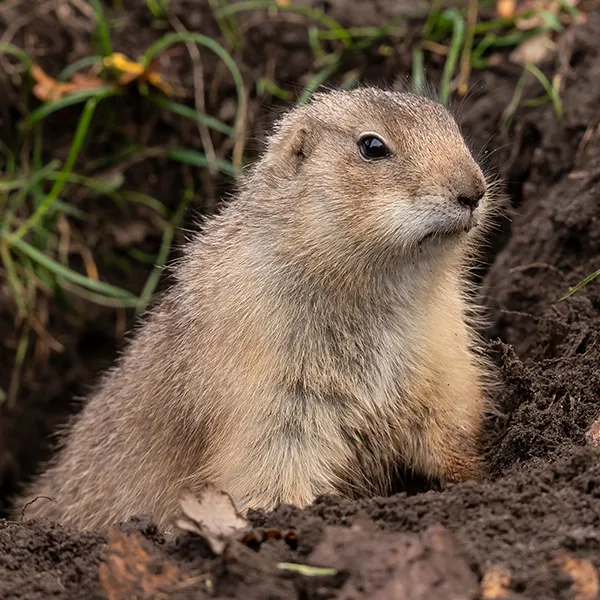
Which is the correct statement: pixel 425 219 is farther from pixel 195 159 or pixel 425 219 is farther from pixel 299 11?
pixel 299 11

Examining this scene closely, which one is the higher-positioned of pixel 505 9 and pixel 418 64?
pixel 505 9

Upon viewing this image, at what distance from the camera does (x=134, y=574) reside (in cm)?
345

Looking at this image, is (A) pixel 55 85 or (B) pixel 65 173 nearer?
(B) pixel 65 173

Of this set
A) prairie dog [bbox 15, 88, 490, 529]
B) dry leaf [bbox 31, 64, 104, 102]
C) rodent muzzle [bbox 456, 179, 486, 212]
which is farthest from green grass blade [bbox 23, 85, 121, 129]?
rodent muzzle [bbox 456, 179, 486, 212]

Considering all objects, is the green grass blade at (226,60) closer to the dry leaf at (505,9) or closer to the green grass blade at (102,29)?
the green grass blade at (102,29)

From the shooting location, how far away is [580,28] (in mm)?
7766

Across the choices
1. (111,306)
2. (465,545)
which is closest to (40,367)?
(111,306)

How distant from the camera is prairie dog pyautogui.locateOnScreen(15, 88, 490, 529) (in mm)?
4750

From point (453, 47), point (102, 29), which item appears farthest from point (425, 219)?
point (102, 29)

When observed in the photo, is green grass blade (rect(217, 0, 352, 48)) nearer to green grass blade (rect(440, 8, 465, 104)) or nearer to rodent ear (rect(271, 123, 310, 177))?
green grass blade (rect(440, 8, 465, 104))

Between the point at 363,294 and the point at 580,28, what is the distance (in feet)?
13.2

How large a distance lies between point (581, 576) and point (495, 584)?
262 millimetres

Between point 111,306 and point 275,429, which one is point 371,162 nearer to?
point 275,429

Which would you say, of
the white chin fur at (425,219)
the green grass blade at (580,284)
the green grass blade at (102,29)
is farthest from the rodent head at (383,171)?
the green grass blade at (102,29)
